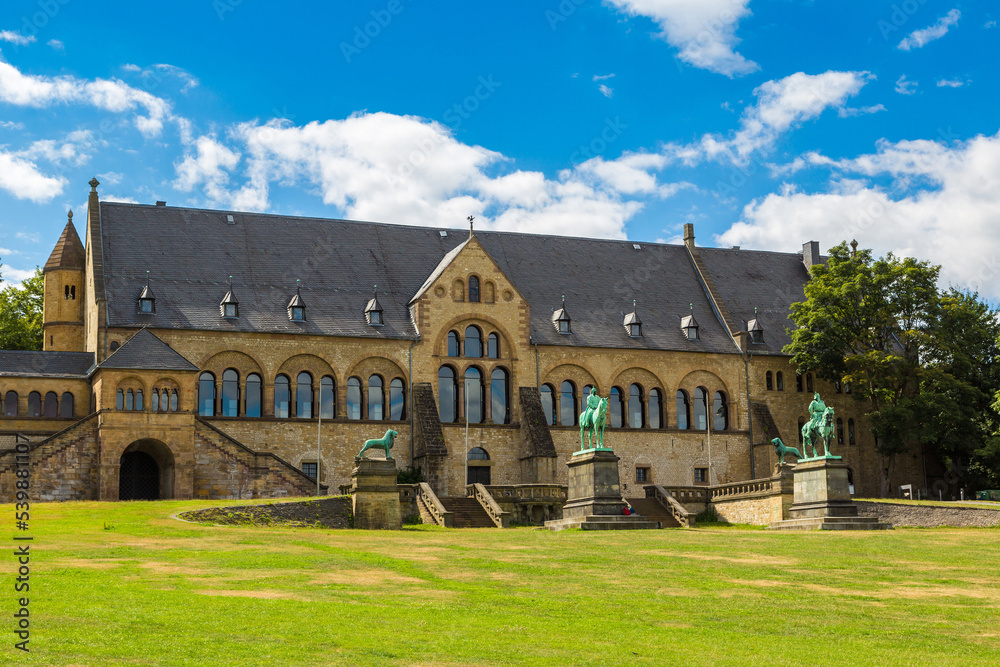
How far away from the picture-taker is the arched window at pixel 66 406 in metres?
53.8

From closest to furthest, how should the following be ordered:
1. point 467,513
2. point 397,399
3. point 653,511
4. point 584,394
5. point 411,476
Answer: point 467,513 < point 653,511 < point 411,476 < point 397,399 < point 584,394

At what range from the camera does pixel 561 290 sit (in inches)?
2643

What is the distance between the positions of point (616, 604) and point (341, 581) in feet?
18.0

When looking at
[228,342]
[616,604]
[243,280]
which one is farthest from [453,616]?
[243,280]

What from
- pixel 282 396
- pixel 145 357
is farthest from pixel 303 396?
pixel 145 357

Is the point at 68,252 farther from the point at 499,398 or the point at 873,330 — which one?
the point at 873,330

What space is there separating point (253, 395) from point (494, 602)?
131 ft

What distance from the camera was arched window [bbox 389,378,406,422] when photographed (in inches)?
2347

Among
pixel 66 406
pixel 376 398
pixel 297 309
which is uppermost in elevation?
pixel 297 309

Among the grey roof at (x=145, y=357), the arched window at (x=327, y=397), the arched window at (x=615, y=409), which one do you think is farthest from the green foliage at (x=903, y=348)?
the grey roof at (x=145, y=357)

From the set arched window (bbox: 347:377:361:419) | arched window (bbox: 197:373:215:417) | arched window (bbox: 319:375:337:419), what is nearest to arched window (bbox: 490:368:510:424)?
arched window (bbox: 347:377:361:419)

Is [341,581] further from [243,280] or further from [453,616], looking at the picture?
[243,280]

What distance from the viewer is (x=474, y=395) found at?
2409 inches

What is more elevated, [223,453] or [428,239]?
[428,239]
